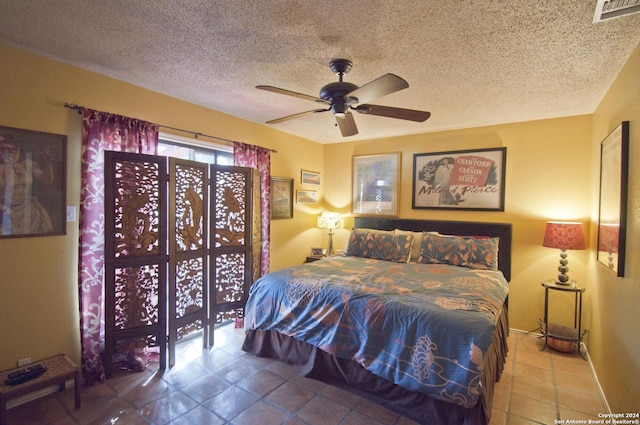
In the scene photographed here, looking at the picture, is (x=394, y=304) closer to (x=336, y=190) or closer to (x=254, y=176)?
(x=254, y=176)

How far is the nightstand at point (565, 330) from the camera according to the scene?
9.78ft

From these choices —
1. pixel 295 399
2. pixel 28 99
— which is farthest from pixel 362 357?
pixel 28 99

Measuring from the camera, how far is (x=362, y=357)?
214 centimetres

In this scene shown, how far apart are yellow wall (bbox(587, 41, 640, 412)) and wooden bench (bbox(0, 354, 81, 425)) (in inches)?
137

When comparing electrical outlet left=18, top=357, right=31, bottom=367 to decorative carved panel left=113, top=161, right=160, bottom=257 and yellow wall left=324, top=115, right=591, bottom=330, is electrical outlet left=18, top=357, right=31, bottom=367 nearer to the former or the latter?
decorative carved panel left=113, top=161, right=160, bottom=257

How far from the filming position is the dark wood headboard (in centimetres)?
360

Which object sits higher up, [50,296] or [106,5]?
[106,5]

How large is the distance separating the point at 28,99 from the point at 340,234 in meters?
3.95

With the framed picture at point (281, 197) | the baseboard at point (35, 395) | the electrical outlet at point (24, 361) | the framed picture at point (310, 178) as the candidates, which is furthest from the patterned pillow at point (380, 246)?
the electrical outlet at point (24, 361)

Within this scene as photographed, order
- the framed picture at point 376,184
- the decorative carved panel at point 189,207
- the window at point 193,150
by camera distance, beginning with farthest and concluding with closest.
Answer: the framed picture at point 376,184, the window at point 193,150, the decorative carved panel at point 189,207

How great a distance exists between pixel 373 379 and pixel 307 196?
3.06 m

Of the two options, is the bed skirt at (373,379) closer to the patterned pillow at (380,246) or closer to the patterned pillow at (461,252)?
the patterned pillow at (461,252)

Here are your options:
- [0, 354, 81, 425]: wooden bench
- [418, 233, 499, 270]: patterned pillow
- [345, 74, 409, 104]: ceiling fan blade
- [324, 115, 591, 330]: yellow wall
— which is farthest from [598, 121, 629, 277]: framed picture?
[0, 354, 81, 425]: wooden bench

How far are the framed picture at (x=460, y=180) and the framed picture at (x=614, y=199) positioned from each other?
3.71ft
